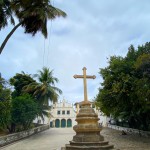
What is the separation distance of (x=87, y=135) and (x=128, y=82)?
7.16m

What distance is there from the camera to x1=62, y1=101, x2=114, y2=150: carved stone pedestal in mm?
11562

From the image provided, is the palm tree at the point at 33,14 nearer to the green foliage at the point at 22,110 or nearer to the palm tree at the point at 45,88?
the green foliage at the point at 22,110

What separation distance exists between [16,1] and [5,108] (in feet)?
29.0

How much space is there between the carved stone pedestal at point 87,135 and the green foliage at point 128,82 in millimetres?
5286

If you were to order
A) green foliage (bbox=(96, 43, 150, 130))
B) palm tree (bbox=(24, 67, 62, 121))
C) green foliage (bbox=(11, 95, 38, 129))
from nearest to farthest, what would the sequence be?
green foliage (bbox=(96, 43, 150, 130)), green foliage (bbox=(11, 95, 38, 129)), palm tree (bbox=(24, 67, 62, 121))

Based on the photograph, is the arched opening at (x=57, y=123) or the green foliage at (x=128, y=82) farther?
the arched opening at (x=57, y=123)

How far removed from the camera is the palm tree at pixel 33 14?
536 inches

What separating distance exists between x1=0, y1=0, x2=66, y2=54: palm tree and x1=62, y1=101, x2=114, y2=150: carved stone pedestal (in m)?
5.92

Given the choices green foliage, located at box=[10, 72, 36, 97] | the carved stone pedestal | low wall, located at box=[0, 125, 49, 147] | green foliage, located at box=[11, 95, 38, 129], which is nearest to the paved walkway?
low wall, located at box=[0, 125, 49, 147]

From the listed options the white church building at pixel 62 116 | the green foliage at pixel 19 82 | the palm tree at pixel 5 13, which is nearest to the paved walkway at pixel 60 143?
the palm tree at pixel 5 13

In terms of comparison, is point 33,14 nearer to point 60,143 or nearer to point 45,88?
point 60,143

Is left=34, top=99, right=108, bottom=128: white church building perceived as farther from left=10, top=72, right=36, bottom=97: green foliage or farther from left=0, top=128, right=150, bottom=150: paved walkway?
left=0, top=128, right=150, bottom=150: paved walkway

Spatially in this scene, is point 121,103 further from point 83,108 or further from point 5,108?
point 5,108

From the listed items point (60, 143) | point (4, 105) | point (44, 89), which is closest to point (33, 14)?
point (4, 105)
